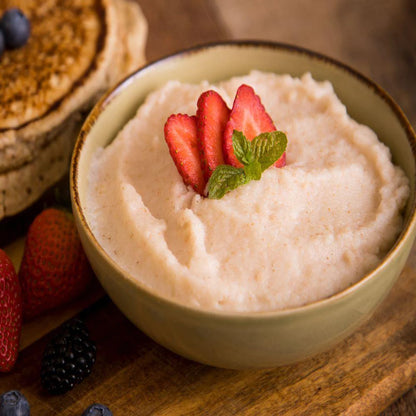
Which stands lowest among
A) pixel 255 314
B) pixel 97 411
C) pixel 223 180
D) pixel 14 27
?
pixel 97 411

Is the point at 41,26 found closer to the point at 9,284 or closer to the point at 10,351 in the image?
the point at 9,284

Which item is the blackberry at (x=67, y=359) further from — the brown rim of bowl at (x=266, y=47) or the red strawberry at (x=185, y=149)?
the red strawberry at (x=185, y=149)

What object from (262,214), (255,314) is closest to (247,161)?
(262,214)

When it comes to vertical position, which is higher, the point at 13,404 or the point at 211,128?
the point at 211,128

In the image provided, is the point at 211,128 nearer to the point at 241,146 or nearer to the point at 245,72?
the point at 241,146

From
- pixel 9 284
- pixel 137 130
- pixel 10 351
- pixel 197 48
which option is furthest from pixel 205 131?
pixel 10 351

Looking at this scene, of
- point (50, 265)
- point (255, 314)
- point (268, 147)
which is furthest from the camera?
point (50, 265)
